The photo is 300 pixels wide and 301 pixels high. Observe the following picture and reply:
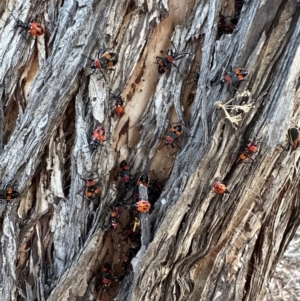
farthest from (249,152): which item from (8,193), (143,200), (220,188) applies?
(8,193)

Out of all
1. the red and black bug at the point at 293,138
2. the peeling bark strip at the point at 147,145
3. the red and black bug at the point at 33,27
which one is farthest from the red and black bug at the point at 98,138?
the red and black bug at the point at 293,138

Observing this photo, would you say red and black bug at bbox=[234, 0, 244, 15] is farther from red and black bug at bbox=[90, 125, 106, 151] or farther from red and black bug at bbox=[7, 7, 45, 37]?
red and black bug at bbox=[7, 7, 45, 37]

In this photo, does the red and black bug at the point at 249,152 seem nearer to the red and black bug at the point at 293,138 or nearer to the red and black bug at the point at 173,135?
the red and black bug at the point at 293,138

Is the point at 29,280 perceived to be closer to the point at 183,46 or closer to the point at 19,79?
the point at 19,79

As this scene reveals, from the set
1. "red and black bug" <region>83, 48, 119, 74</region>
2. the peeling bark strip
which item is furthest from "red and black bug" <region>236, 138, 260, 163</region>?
"red and black bug" <region>83, 48, 119, 74</region>

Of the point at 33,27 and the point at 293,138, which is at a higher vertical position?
the point at 33,27

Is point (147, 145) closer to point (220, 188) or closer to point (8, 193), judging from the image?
point (220, 188)
